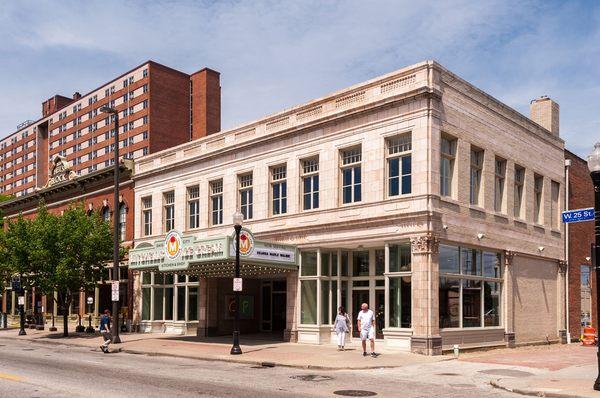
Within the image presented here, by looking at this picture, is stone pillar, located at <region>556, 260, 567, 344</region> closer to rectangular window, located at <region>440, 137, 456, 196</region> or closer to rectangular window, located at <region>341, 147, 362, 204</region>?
rectangular window, located at <region>440, 137, 456, 196</region>

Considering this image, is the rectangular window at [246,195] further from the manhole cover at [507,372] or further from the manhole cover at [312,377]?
A: the manhole cover at [507,372]

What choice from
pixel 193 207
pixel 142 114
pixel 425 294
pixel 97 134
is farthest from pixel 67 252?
pixel 97 134

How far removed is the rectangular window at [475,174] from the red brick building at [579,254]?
9883 mm

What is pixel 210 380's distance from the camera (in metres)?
17.1

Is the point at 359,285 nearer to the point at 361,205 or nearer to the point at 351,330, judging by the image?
the point at 351,330

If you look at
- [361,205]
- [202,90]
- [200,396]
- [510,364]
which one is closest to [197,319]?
[361,205]

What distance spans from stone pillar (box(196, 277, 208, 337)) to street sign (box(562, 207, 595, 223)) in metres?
22.2

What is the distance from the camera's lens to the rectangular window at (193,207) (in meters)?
37.1

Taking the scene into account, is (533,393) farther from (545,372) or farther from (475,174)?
(475,174)

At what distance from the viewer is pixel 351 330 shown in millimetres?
28453

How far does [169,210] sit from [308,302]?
1328 cm

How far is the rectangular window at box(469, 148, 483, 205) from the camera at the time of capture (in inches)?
1101

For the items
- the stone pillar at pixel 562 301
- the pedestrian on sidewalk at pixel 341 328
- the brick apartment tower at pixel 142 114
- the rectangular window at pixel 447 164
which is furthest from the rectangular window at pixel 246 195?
the brick apartment tower at pixel 142 114

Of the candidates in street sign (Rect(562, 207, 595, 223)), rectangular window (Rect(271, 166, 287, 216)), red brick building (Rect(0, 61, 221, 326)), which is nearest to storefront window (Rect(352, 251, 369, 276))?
rectangular window (Rect(271, 166, 287, 216))
